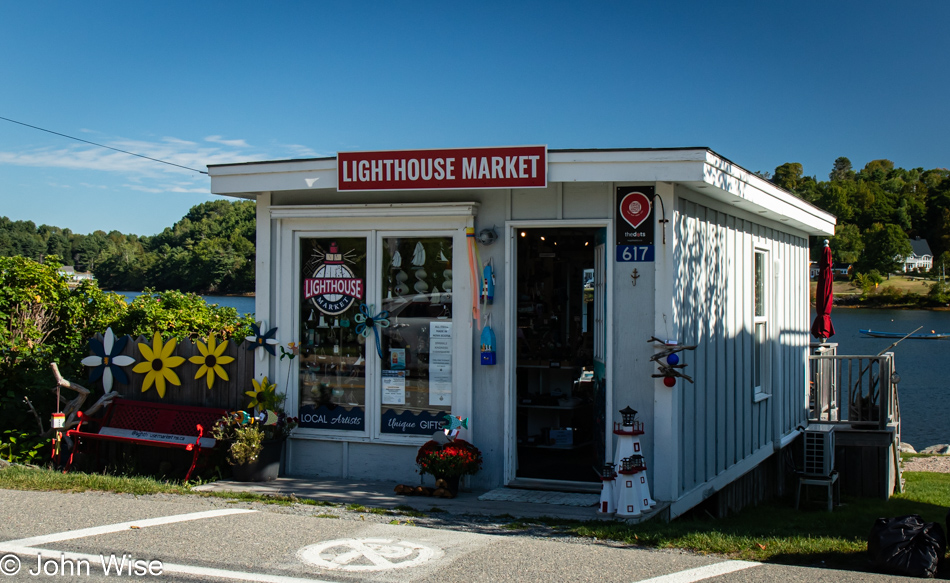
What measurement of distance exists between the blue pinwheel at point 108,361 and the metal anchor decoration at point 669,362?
5750mm

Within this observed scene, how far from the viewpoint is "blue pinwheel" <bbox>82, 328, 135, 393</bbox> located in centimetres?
852

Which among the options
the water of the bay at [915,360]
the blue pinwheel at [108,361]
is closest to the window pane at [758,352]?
the blue pinwheel at [108,361]

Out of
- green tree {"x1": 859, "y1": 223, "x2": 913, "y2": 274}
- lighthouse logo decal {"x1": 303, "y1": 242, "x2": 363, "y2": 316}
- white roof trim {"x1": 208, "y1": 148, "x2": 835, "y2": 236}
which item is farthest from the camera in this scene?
green tree {"x1": 859, "y1": 223, "x2": 913, "y2": 274}

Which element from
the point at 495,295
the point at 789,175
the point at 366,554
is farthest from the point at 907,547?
the point at 789,175

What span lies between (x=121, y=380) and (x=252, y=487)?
7.59ft

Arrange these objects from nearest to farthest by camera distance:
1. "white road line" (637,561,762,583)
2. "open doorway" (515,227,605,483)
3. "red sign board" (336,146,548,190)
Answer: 1. "white road line" (637,561,762,583)
2. "red sign board" (336,146,548,190)
3. "open doorway" (515,227,605,483)

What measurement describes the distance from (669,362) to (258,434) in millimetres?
4021

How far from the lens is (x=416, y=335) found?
779 centimetres

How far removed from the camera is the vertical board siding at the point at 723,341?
740 cm

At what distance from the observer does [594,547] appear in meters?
5.36

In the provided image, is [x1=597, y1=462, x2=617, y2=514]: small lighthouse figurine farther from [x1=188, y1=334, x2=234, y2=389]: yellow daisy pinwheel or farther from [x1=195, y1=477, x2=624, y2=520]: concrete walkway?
[x1=188, y1=334, x2=234, y2=389]: yellow daisy pinwheel

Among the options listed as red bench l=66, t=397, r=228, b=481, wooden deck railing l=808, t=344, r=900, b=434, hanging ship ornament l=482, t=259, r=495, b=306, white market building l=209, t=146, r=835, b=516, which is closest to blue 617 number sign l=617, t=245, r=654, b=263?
white market building l=209, t=146, r=835, b=516

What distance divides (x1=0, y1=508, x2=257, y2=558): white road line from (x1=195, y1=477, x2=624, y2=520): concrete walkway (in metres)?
1.08

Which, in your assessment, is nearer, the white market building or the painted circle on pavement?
the painted circle on pavement
